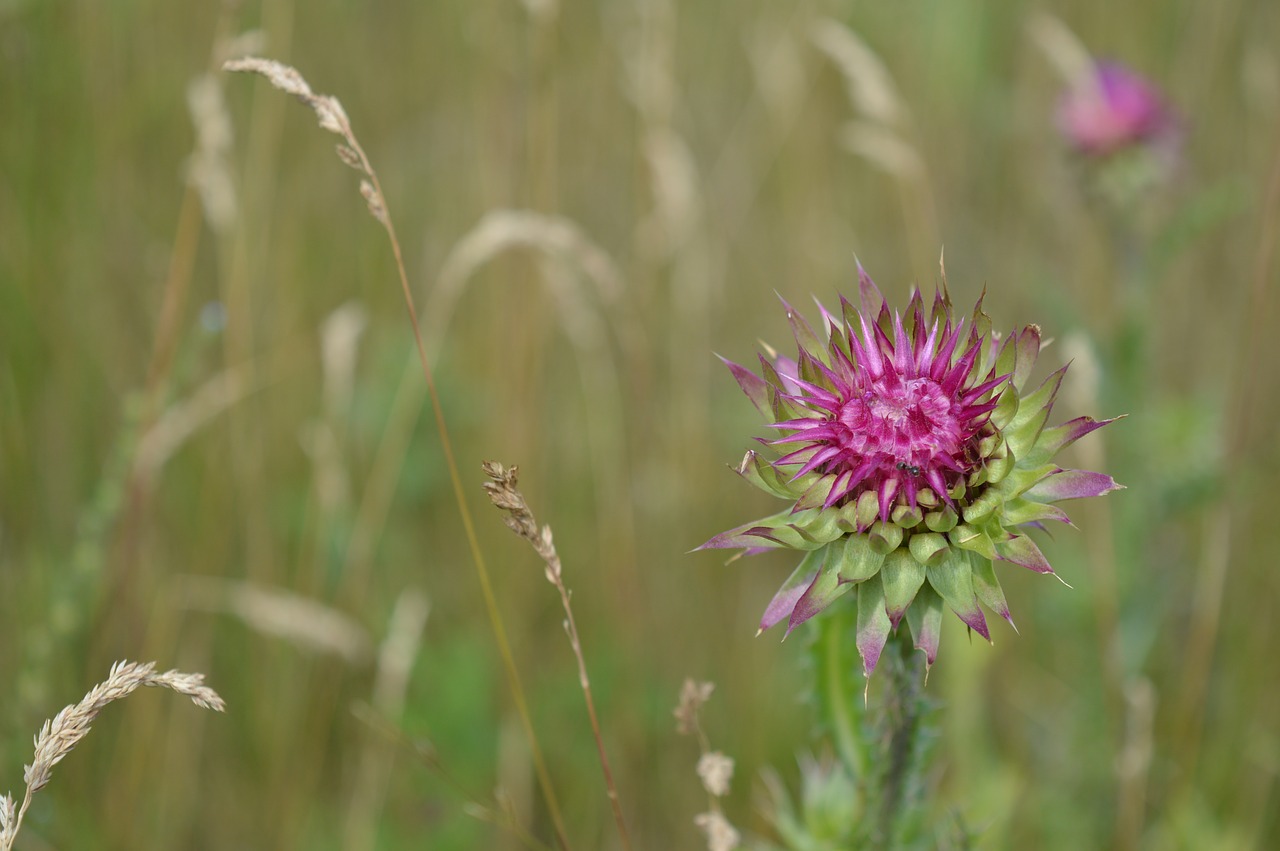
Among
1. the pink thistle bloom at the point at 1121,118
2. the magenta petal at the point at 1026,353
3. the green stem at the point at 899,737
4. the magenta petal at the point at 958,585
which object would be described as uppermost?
the pink thistle bloom at the point at 1121,118

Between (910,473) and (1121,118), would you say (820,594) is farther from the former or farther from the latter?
(1121,118)

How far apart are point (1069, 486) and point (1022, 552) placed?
0.16 metres

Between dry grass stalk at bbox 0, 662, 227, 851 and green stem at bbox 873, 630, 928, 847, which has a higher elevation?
green stem at bbox 873, 630, 928, 847

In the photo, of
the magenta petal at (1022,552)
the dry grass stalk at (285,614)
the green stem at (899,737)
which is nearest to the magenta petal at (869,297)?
the magenta petal at (1022,552)

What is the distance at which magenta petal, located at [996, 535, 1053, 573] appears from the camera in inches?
71.3

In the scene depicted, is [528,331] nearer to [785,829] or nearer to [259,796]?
[259,796]

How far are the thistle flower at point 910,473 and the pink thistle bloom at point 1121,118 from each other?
10.3 feet

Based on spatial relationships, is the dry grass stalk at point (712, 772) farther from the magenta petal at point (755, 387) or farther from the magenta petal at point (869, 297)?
the magenta petal at point (869, 297)

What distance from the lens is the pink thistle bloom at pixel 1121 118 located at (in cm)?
460

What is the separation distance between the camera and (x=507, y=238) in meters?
2.99

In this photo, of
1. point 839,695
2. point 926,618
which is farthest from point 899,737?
point 926,618

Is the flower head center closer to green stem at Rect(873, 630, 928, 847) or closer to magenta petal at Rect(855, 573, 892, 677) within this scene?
magenta petal at Rect(855, 573, 892, 677)

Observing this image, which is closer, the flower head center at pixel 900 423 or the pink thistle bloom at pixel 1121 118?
the flower head center at pixel 900 423

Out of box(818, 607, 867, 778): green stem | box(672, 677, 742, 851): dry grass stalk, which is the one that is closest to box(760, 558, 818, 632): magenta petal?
box(672, 677, 742, 851): dry grass stalk
